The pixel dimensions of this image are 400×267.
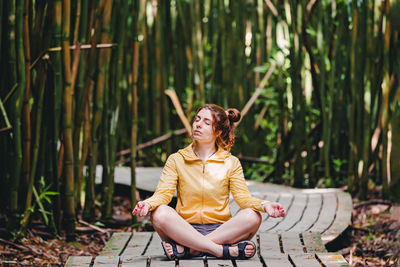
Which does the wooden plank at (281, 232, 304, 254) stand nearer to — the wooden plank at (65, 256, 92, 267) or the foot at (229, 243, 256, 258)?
the foot at (229, 243, 256, 258)

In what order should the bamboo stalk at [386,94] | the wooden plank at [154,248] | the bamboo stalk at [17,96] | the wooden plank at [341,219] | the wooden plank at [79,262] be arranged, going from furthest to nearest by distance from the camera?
the bamboo stalk at [386,94]
the wooden plank at [341,219]
the bamboo stalk at [17,96]
the wooden plank at [154,248]
the wooden plank at [79,262]

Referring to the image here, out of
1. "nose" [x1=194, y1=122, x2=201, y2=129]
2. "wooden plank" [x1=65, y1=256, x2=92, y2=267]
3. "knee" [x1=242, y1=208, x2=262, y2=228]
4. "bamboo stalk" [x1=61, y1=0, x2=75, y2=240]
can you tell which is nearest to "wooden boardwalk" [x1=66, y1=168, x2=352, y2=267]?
"wooden plank" [x1=65, y1=256, x2=92, y2=267]

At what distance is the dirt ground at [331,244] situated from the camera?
7.24ft

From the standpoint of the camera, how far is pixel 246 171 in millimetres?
4309

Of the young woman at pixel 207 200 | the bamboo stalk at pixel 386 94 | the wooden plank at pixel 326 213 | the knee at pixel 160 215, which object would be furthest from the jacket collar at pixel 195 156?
the bamboo stalk at pixel 386 94

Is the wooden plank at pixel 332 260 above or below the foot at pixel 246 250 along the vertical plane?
below

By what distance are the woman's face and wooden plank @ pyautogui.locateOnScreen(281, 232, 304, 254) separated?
0.52 metres

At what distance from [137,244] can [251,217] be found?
58 centimetres

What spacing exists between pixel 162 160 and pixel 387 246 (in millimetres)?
2372

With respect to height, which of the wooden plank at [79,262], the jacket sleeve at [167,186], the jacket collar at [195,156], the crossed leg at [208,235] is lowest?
the wooden plank at [79,262]

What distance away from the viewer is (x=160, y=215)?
5.64 feet

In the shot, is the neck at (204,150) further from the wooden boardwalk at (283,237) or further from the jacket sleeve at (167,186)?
the wooden boardwalk at (283,237)

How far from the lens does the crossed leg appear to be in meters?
1.71

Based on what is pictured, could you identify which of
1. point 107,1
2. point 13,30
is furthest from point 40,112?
point 107,1
